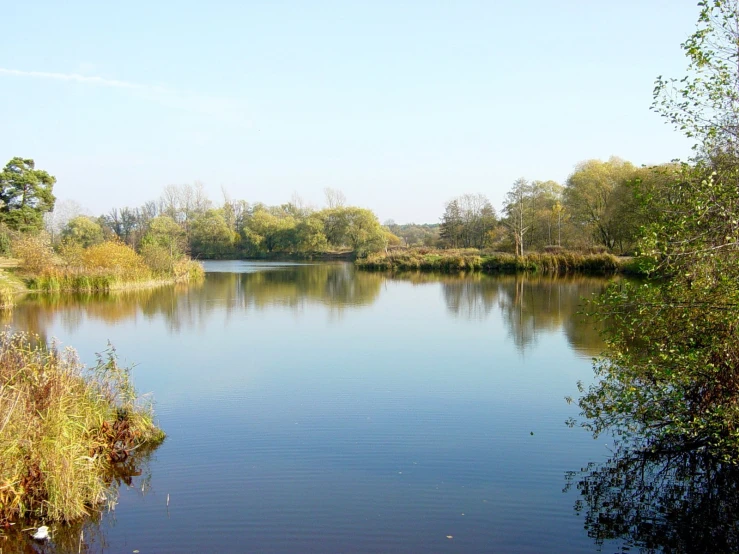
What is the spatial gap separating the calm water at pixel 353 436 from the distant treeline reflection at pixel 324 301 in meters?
0.25

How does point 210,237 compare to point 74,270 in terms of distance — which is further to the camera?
point 210,237

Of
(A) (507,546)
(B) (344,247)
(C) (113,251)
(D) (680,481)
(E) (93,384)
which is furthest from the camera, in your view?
(B) (344,247)

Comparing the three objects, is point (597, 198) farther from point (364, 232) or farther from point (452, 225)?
point (364, 232)

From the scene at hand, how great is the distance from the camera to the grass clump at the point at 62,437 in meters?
5.33

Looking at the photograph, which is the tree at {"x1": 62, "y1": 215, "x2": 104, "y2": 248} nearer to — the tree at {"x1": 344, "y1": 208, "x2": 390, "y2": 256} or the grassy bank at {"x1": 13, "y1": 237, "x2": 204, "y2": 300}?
the grassy bank at {"x1": 13, "y1": 237, "x2": 204, "y2": 300}

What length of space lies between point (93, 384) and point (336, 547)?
13.2 feet

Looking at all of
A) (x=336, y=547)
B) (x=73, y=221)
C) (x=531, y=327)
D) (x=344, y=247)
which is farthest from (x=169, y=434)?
(x=344, y=247)

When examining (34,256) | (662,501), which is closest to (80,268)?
(34,256)

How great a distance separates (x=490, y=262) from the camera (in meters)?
42.4

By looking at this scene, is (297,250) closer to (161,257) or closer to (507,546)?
(161,257)

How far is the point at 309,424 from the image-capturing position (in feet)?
27.0

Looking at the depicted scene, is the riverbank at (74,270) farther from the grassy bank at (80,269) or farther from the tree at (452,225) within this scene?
the tree at (452,225)

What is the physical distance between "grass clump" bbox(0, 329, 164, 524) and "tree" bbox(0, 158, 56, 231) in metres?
30.9

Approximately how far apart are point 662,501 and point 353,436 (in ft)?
11.9
